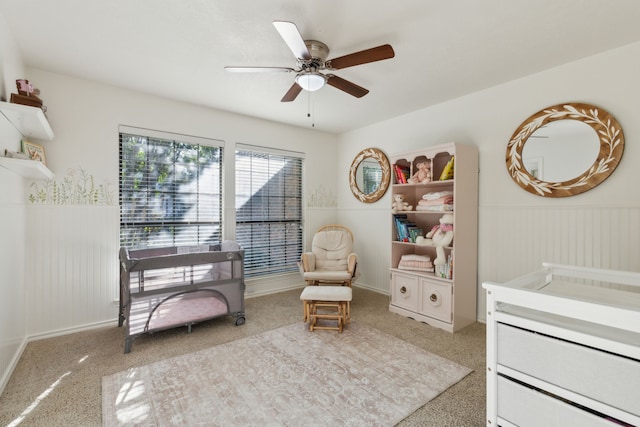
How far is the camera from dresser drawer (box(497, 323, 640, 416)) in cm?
94

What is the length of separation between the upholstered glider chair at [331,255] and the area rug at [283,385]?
1.09 m

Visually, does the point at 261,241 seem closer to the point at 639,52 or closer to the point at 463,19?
the point at 463,19

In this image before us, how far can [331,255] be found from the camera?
158 inches

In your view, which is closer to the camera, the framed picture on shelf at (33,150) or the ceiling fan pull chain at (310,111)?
the framed picture on shelf at (33,150)

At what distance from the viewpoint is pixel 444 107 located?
11.1 feet

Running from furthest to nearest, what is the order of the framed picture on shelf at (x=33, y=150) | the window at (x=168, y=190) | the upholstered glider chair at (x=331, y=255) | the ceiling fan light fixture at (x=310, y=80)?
the upholstered glider chair at (x=331, y=255), the window at (x=168, y=190), the framed picture on shelf at (x=33, y=150), the ceiling fan light fixture at (x=310, y=80)

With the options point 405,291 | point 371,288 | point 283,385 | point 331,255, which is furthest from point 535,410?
point 371,288

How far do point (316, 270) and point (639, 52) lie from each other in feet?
11.7

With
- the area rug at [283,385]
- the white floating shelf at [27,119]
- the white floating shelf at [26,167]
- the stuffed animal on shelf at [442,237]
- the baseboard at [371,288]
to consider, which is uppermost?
the white floating shelf at [27,119]

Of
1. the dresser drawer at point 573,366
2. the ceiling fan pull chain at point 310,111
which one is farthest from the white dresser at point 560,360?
the ceiling fan pull chain at point 310,111

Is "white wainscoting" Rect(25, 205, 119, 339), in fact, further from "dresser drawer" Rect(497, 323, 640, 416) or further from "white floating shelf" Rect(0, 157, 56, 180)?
"dresser drawer" Rect(497, 323, 640, 416)

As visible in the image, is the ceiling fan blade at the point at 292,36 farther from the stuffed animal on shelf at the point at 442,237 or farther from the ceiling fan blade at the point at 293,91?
the stuffed animal on shelf at the point at 442,237

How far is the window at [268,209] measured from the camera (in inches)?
154

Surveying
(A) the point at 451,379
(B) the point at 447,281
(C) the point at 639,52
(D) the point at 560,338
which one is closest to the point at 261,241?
(B) the point at 447,281
